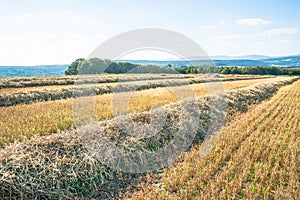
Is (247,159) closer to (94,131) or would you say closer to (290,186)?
(290,186)

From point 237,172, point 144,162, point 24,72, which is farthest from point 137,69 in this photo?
point 237,172

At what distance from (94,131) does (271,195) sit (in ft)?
13.8

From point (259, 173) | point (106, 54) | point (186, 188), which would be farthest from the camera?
point (106, 54)

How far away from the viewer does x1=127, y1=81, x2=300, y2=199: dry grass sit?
4.60 metres

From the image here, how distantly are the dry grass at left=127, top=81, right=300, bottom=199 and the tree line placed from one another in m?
34.0

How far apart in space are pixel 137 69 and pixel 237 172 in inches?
1597

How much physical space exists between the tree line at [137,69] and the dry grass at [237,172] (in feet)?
112

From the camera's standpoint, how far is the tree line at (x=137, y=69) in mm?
45431

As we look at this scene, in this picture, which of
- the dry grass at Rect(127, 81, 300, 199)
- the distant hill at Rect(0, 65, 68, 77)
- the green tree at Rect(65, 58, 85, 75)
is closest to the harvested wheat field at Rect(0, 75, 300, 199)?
the dry grass at Rect(127, 81, 300, 199)

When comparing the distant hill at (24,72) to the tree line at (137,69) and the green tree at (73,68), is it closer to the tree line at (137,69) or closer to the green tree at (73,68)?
the green tree at (73,68)

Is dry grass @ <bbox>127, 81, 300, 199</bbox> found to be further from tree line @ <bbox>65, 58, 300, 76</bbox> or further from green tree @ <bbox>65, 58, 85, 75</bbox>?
green tree @ <bbox>65, 58, 85, 75</bbox>

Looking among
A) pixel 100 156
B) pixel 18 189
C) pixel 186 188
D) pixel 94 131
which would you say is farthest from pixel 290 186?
pixel 18 189

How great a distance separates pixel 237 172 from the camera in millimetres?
5418

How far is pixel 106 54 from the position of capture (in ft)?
33.4
